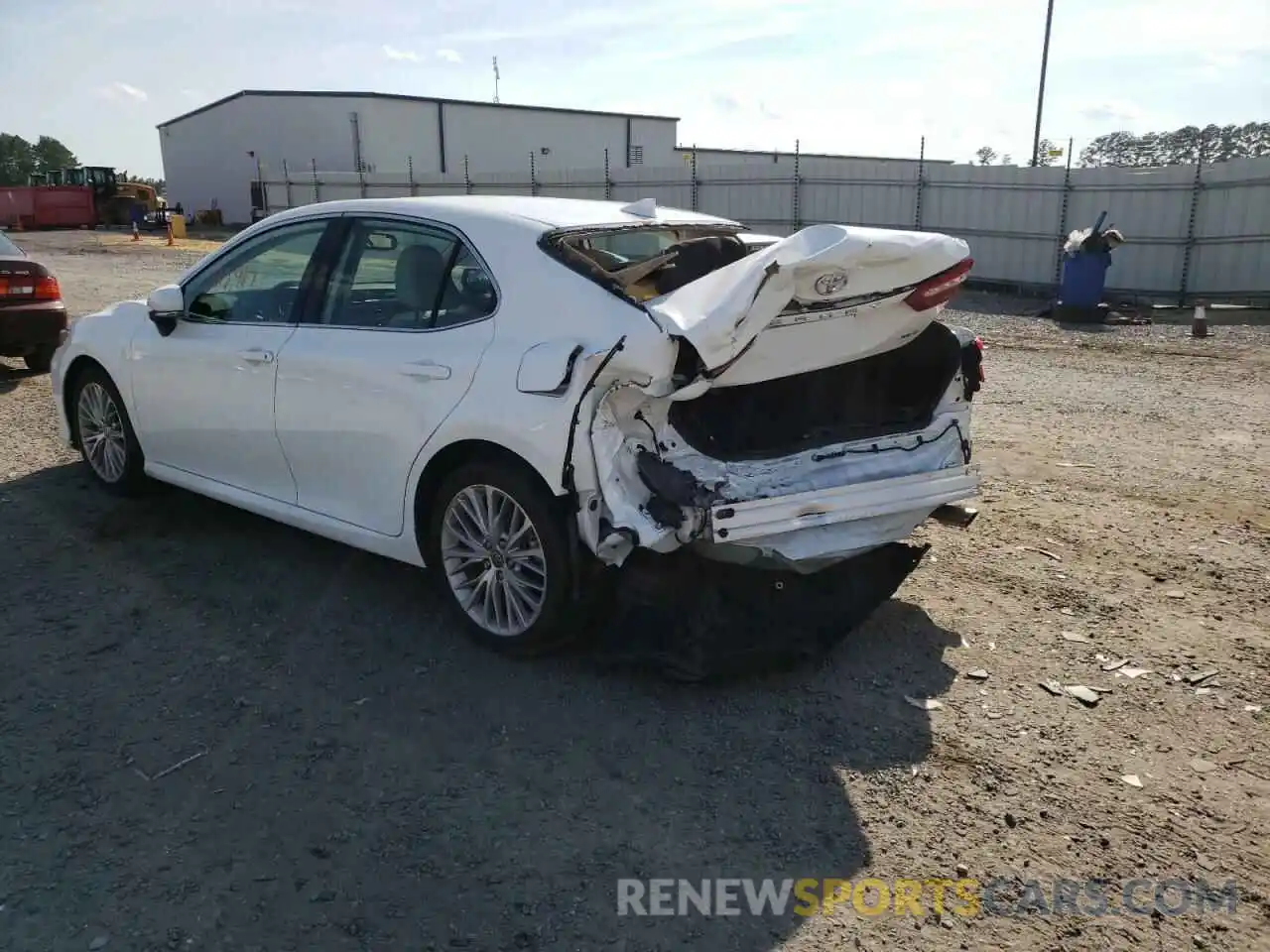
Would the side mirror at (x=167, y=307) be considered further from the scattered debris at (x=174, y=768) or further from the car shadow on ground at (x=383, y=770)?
the scattered debris at (x=174, y=768)

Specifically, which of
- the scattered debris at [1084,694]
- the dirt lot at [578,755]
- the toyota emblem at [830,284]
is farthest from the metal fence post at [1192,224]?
the toyota emblem at [830,284]

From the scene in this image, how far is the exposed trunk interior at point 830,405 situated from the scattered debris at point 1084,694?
1.15 metres

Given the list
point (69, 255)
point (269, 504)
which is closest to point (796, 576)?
point (269, 504)

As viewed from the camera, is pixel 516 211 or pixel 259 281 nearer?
pixel 516 211

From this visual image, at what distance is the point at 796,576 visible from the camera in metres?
4.12

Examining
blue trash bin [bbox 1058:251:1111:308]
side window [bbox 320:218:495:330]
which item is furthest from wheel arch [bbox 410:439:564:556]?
blue trash bin [bbox 1058:251:1111:308]

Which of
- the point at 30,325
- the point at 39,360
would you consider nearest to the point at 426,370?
the point at 30,325

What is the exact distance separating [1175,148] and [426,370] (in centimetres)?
1975

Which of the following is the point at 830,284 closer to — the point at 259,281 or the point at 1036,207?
the point at 259,281

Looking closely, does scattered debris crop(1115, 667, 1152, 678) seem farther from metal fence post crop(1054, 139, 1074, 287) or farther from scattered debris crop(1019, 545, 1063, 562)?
metal fence post crop(1054, 139, 1074, 287)

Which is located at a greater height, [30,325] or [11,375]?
[30,325]

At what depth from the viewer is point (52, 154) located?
10744 centimetres

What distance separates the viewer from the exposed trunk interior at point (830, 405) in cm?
395

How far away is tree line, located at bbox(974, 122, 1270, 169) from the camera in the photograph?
56.1 feet
